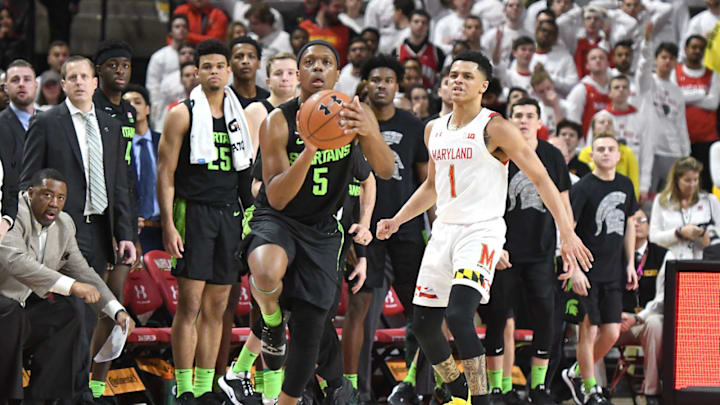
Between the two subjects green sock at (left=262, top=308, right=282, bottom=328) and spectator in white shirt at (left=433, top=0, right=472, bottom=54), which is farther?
spectator in white shirt at (left=433, top=0, right=472, bottom=54)

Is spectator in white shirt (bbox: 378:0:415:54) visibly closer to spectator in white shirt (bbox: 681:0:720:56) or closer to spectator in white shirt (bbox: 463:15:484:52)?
spectator in white shirt (bbox: 463:15:484:52)

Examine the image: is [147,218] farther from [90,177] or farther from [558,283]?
[558,283]

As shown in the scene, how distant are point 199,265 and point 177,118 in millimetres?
1001

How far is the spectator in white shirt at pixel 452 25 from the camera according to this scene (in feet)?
41.0

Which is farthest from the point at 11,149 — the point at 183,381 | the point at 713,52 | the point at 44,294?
the point at 713,52

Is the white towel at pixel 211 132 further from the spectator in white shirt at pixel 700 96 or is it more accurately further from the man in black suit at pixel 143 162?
the spectator in white shirt at pixel 700 96

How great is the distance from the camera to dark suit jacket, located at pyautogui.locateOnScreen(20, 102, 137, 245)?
7.03 m

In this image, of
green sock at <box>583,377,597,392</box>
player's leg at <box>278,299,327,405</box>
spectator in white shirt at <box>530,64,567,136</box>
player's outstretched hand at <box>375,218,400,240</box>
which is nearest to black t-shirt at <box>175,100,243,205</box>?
player's outstretched hand at <box>375,218,400,240</box>

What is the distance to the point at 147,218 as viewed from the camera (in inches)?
343

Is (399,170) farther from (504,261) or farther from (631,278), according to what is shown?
(631,278)

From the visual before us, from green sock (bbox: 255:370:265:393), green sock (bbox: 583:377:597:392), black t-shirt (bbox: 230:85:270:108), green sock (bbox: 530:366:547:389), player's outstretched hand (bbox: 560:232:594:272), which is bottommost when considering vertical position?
green sock (bbox: 583:377:597:392)

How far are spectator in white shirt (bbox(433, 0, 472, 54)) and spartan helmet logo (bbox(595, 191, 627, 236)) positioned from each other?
4.41 metres

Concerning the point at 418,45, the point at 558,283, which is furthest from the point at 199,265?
the point at 418,45

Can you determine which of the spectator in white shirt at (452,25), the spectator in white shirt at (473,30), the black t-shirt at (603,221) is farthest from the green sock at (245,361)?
the spectator in white shirt at (452,25)
